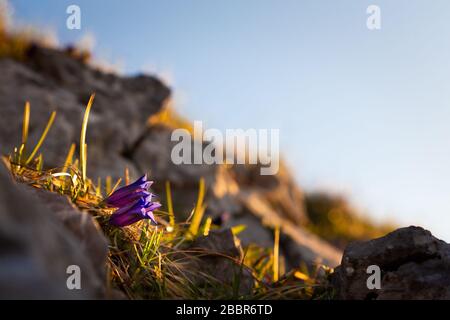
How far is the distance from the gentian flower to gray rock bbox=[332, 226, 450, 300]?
86cm

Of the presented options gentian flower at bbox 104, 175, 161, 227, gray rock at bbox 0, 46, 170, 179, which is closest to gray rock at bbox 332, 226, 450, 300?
gentian flower at bbox 104, 175, 161, 227

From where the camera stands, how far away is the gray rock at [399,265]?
84.4 inches

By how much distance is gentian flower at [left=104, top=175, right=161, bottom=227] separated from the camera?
7.57 ft

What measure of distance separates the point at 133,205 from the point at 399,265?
1134 millimetres

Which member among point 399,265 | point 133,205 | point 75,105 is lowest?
point 399,265

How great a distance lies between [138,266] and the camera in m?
2.34

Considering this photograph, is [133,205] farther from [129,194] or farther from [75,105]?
[75,105]

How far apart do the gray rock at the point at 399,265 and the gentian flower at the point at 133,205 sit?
857mm

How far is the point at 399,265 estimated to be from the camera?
2.32m

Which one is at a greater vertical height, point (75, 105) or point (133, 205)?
point (75, 105)

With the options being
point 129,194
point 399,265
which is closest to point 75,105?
point 129,194

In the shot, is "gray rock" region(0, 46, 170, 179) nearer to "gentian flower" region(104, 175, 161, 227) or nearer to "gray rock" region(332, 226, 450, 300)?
"gentian flower" region(104, 175, 161, 227)

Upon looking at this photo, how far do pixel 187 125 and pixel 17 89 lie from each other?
3.22 meters
